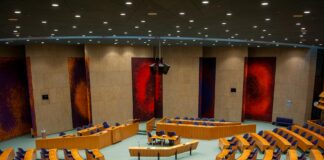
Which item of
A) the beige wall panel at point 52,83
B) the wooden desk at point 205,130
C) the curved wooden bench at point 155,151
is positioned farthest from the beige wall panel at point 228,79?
the beige wall panel at point 52,83

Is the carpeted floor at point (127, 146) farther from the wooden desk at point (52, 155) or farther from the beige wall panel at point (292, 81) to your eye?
the beige wall panel at point (292, 81)

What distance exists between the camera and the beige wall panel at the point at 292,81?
16.9 meters

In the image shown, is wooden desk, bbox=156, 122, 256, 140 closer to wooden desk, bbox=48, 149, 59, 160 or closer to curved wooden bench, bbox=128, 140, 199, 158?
curved wooden bench, bbox=128, 140, 199, 158

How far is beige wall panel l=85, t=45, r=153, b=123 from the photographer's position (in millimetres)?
16422

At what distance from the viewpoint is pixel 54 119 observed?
52.1 feet

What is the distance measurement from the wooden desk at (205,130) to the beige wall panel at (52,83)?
6672mm

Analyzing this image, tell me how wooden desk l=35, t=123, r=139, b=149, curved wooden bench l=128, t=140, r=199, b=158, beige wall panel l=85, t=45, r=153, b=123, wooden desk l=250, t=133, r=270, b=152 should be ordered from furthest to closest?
beige wall panel l=85, t=45, r=153, b=123 → wooden desk l=35, t=123, r=139, b=149 → wooden desk l=250, t=133, r=270, b=152 → curved wooden bench l=128, t=140, r=199, b=158

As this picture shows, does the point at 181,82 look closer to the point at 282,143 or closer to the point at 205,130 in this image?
the point at 205,130

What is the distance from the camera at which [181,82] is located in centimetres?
1864

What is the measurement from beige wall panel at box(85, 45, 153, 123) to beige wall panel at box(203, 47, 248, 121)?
5885 millimetres

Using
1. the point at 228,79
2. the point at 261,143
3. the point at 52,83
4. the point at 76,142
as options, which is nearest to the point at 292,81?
the point at 228,79

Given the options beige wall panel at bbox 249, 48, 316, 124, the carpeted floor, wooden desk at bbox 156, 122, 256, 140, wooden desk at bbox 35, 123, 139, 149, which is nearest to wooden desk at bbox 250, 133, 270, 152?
the carpeted floor

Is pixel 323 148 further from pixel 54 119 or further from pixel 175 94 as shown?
pixel 54 119

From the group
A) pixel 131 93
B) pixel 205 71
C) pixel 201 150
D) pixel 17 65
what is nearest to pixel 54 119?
pixel 17 65
